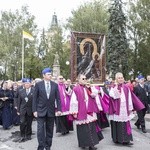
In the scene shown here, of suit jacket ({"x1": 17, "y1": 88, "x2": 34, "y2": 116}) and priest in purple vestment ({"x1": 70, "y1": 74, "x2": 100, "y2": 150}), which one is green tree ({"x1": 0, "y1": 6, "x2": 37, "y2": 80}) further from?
priest in purple vestment ({"x1": 70, "y1": 74, "x2": 100, "y2": 150})

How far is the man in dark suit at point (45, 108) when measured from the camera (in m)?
9.09

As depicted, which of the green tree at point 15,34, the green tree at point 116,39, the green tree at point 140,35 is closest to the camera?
the green tree at point 116,39

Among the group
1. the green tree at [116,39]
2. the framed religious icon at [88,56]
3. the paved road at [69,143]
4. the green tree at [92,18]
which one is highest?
the green tree at [92,18]

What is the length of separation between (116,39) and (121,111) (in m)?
31.6

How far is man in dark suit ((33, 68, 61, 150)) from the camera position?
909cm

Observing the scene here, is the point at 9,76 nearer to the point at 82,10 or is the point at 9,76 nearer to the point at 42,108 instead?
the point at 82,10

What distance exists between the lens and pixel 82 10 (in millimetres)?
49781

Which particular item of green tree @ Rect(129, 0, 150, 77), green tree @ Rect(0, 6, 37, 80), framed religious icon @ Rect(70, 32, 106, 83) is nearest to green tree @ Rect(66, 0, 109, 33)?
green tree @ Rect(129, 0, 150, 77)

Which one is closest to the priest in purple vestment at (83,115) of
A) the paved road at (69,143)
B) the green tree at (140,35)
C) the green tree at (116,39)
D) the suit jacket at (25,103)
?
the paved road at (69,143)

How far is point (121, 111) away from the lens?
33.8ft

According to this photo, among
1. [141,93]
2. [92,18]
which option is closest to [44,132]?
[141,93]

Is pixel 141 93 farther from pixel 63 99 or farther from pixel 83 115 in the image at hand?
pixel 83 115

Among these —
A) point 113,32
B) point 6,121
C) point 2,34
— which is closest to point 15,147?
point 6,121

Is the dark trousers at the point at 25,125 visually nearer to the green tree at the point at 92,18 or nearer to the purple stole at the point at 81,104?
the purple stole at the point at 81,104
